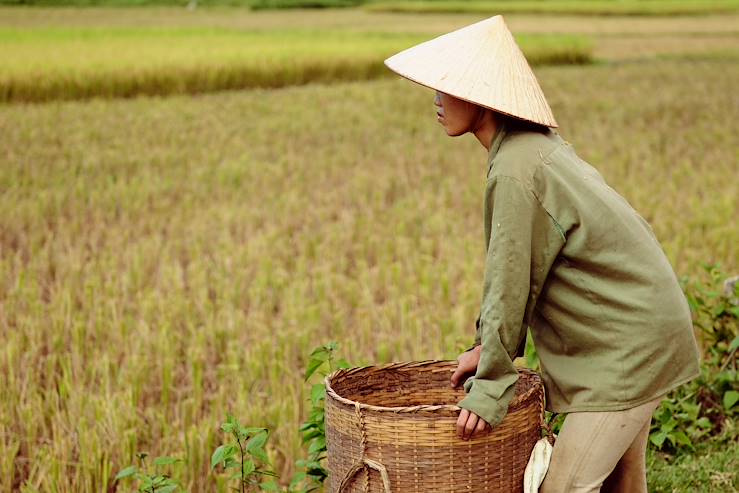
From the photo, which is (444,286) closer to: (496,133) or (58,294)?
(58,294)

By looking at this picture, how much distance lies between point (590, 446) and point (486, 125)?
28.8 inches

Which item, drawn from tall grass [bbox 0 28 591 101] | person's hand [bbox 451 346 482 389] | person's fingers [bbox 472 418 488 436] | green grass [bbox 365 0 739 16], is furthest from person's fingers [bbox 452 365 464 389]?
green grass [bbox 365 0 739 16]

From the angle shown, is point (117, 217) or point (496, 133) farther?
point (117, 217)

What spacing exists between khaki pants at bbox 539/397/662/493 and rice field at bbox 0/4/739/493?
109 centimetres

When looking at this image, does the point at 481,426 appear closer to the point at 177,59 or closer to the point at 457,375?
the point at 457,375

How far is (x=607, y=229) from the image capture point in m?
2.07

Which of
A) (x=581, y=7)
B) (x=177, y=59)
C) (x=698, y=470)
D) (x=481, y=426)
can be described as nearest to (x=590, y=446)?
(x=481, y=426)

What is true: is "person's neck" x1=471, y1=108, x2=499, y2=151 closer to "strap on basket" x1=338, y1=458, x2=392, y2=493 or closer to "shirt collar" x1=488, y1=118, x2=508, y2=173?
"shirt collar" x1=488, y1=118, x2=508, y2=173

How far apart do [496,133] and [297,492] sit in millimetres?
1225

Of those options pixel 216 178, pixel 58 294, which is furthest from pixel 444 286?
pixel 216 178

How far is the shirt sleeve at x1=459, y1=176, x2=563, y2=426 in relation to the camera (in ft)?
6.58

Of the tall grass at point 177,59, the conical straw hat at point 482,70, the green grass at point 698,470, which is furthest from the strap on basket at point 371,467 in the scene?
the tall grass at point 177,59

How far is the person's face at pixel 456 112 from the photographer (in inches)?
86.5

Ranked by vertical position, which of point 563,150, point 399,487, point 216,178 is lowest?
point 216,178
